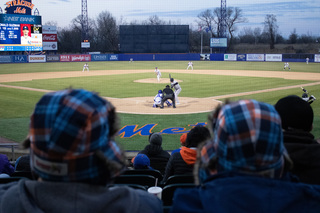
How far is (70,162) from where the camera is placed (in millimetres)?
1722

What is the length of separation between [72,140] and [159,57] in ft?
236

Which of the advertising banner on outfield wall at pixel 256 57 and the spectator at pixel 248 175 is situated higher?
the advertising banner on outfield wall at pixel 256 57

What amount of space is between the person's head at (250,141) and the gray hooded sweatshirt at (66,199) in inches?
20.9

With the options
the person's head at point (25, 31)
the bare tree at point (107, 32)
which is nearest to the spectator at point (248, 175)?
the person's head at point (25, 31)

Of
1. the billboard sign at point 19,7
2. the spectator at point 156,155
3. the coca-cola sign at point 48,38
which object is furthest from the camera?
the coca-cola sign at point 48,38

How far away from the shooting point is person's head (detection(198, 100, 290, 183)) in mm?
1720

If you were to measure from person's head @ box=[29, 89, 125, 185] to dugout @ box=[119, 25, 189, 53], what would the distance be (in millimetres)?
76747

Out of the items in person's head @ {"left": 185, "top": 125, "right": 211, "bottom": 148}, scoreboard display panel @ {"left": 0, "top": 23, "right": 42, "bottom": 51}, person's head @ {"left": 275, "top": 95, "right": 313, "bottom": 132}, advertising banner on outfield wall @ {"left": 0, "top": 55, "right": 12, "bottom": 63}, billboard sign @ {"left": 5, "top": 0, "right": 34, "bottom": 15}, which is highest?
billboard sign @ {"left": 5, "top": 0, "right": 34, "bottom": 15}

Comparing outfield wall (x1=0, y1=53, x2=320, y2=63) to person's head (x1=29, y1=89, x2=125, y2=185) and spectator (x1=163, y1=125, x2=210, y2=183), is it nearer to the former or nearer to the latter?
spectator (x1=163, y1=125, x2=210, y2=183)

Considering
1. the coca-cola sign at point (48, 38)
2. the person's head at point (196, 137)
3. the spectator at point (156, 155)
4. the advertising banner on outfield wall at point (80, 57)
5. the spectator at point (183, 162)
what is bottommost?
the spectator at point (156, 155)

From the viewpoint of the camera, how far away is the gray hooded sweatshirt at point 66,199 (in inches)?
66.2

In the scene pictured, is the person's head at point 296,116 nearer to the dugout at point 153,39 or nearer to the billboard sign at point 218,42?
the billboard sign at point 218,42

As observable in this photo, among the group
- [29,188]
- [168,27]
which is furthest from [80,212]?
[168,27]

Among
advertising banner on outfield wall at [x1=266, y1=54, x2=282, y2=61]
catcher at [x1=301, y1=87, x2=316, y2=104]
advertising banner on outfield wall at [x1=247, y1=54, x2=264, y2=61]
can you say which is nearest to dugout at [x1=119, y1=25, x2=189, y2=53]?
advertising banner on outfield wall at [x1=247, y1=54, x2=264, y2=61]
